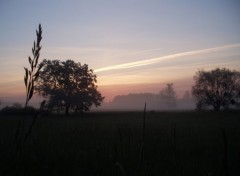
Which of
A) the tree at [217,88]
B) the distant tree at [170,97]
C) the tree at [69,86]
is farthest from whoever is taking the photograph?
the distant tree at [170,97]

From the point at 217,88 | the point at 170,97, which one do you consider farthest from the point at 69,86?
the point at 170,97

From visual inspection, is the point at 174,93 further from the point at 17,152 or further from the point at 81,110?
the point at 17,152

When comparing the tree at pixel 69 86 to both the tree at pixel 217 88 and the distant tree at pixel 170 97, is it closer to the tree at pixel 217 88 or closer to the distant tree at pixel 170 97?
the tree at pixel 217 88

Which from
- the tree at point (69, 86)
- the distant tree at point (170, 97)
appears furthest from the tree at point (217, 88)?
the distant tree at point (170, 97)

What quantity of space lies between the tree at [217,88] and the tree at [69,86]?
33.0 meters

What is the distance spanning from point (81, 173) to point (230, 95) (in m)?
66.0

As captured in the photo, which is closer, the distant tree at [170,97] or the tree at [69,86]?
the tree at [69,86]

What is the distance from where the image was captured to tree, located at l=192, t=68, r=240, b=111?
60.6m

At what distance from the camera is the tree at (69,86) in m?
43.2

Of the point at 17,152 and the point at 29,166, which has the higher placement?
the point at 17,152

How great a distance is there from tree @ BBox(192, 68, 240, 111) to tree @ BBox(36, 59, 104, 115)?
32999 mm

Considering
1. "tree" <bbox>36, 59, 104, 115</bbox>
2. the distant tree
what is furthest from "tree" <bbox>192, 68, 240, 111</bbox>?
the distant tree

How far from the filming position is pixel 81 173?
3.90 metres

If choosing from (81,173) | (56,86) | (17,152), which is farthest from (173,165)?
(56,86)
